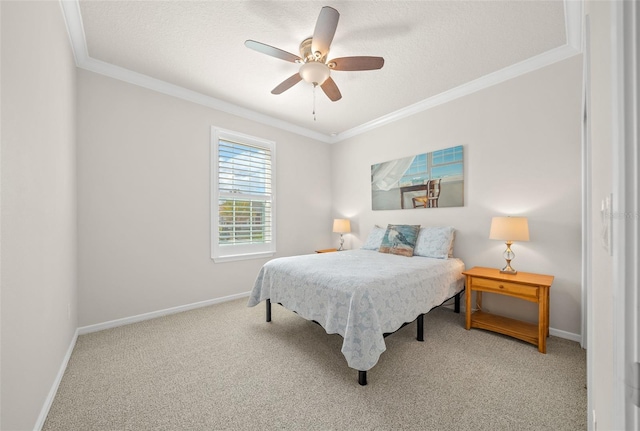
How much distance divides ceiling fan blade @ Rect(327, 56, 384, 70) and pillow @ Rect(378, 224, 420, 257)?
199 centimetres

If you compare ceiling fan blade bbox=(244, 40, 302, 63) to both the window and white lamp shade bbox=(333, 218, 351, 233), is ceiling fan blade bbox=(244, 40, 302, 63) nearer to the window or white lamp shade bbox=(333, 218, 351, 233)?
the window

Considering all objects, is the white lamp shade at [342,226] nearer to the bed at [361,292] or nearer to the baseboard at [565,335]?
the bed at [361,292]

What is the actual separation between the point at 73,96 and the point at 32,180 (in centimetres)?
158

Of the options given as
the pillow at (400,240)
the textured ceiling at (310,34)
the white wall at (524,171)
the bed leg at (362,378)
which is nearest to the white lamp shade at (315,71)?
the textured ceiling at (310,34)

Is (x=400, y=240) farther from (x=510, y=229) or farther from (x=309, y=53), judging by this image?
(x=309, y=53)

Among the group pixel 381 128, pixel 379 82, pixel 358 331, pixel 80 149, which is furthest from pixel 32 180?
pixel 381 128

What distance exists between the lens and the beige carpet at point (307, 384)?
1475 millimetres

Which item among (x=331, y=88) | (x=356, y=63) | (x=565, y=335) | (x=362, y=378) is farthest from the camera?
(x=331, y=88)

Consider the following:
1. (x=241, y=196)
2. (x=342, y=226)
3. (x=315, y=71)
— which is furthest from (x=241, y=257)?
(x=315, y=71)

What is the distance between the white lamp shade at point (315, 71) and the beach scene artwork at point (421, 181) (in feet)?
6.35

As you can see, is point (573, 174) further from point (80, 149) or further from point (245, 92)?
point (80, 149)

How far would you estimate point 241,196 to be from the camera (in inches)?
148

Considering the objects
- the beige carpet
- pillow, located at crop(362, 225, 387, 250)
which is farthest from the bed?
pillow, located at crop(362, 225, 387, 250)

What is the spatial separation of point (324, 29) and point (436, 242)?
250 centimetres
